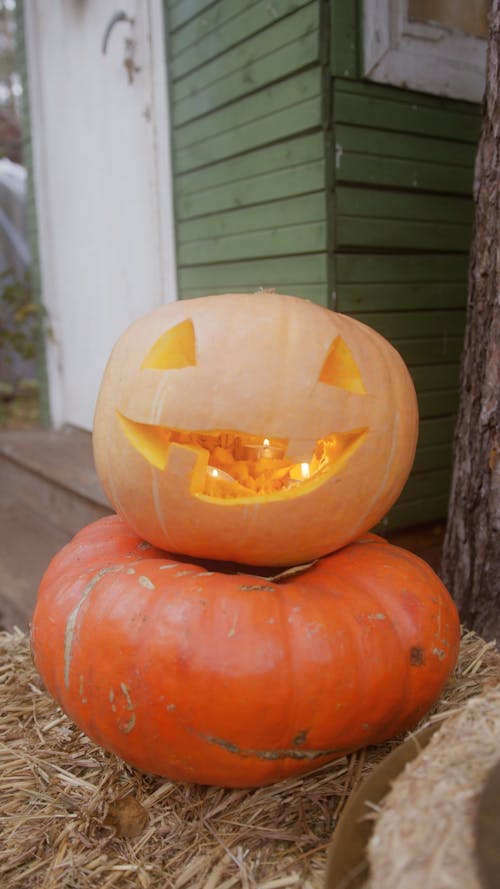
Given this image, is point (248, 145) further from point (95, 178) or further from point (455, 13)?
point (95, 178)

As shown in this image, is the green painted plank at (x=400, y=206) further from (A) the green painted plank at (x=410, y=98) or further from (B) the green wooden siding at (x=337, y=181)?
(A) the green painted plank at (x=410, y=98)

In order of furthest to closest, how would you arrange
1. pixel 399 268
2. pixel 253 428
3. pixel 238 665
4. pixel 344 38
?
pixel 399 268 → pixel 344 38 → pixel 253 428 → pixel 238 665

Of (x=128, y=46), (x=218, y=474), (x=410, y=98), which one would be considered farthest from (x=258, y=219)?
(x=218, y=474)

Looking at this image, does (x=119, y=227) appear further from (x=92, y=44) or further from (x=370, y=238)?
(x=370, y=238)

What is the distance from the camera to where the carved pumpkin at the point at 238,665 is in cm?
96

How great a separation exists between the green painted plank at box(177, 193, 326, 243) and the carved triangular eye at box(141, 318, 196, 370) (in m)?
1.05

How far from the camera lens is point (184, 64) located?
8.64ft

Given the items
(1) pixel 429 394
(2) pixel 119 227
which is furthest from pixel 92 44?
(1) pixel 429 394

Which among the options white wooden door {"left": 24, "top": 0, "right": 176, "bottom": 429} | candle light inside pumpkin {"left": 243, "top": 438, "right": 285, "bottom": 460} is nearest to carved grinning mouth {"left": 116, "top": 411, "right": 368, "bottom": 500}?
candle light inside pumpkin {"left": 243, "top": 438, "right": 285, "bottom": 460}

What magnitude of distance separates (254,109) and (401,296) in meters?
0.81

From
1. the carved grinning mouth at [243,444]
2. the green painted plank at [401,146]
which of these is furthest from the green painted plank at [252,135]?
the carved grinning mouth at [243,444]

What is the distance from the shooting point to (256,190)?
2.33m

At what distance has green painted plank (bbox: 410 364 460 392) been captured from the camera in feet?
7.52

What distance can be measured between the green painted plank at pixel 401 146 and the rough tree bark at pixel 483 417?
55cm
